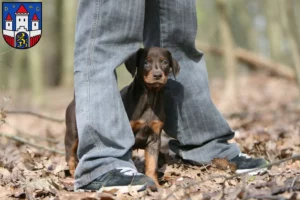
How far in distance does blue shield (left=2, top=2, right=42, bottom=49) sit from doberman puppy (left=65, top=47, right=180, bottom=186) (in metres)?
0.80

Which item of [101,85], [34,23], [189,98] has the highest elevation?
[34,23]

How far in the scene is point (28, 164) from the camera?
4.63 m

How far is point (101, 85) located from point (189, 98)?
38.2 inches

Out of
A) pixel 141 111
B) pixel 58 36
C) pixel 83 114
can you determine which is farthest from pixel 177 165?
pixel 58 36

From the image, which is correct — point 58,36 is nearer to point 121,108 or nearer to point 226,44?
point 226,44

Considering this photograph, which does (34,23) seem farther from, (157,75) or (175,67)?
(175,67)

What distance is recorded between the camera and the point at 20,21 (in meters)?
3.98

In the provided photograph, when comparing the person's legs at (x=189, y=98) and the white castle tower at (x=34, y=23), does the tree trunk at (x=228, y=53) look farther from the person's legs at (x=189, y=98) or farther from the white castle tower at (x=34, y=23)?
the white castle tower at (x=34, y=23)

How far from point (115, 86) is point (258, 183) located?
1215 mm

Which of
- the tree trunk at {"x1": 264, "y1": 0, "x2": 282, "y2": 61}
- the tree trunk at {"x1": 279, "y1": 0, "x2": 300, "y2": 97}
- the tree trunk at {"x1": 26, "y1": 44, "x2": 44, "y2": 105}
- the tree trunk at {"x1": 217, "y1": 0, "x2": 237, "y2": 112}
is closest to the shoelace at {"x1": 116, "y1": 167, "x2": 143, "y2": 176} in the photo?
the tree trunk at {"x1": 279, "y1": 0, "x2": 300, "y2": 97}

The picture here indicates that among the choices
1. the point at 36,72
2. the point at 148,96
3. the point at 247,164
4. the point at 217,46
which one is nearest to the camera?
the point at 247,164

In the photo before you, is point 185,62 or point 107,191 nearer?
point 107,191

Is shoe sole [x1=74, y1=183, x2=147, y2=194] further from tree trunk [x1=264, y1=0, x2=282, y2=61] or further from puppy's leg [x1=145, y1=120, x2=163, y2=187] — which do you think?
tree trunk [x1=264, y1=0, x2=282, y2=61]

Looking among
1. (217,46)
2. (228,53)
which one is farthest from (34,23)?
(217,46)
